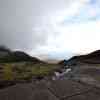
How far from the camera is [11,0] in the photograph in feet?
8.43

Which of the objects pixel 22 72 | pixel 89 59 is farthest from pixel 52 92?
pixel 89 59

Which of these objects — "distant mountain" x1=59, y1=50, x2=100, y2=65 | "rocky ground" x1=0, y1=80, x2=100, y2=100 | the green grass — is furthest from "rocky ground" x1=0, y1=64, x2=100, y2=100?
"distant mountain" x1=59, y1=50, x2=100, y2=65

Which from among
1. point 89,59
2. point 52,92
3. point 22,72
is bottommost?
point 52,92

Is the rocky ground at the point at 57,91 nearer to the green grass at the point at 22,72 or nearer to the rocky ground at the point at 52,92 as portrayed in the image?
the rocky ground at the point at 52,92

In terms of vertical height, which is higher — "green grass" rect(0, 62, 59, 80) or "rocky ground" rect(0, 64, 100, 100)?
"green grass" rect(0, 62, 59, 80)

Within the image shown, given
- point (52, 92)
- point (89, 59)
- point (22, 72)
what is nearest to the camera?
point (52, 92)

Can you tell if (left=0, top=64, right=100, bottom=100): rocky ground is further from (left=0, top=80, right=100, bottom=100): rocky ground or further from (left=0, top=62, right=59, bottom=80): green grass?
(left=0, top=62, right=59, bottom=80): green grass

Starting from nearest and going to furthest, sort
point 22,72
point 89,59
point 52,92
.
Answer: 1. point 52,92
2. point 22,72
3. point 89,59

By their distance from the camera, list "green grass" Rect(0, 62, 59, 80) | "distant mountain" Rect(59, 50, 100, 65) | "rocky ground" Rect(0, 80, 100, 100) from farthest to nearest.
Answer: "distant mountain" Rect(59, 50, 100, 65)
"green grass" Rect(0, 62, 59, 80)
"rocky ground" Rect(0, 80, 100, 100)

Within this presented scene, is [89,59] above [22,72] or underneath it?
above

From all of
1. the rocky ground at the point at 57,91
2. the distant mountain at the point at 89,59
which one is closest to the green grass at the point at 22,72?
the rocky ground at the point at 57,91

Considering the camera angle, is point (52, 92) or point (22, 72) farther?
point (22, 72)

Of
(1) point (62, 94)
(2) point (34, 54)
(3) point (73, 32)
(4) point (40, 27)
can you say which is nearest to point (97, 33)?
(3) point (73, 32)

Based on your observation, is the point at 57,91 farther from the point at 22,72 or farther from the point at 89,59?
the point at 89,59
